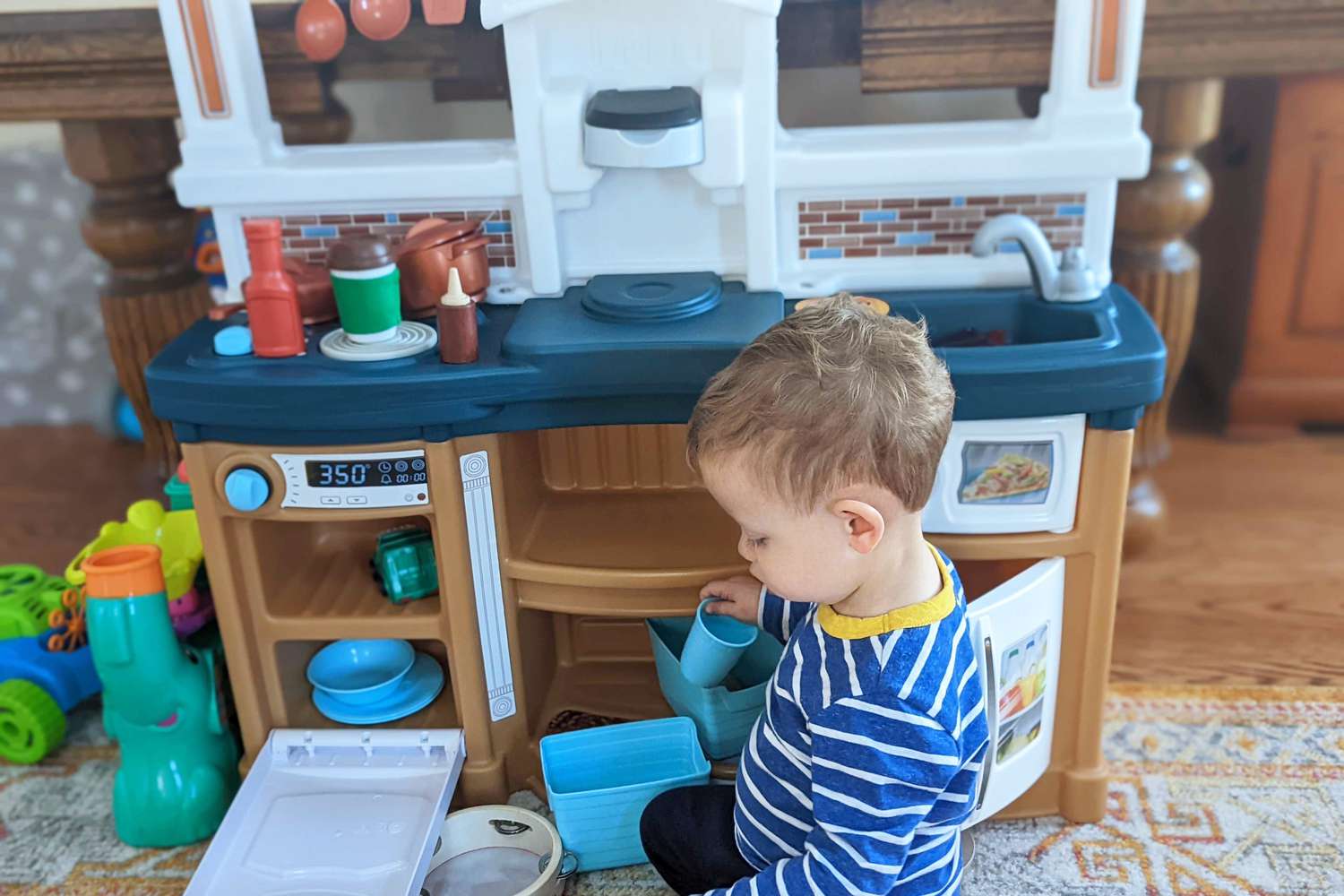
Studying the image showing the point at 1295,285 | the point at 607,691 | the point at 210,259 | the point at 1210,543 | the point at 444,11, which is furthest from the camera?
the point at 1295,285

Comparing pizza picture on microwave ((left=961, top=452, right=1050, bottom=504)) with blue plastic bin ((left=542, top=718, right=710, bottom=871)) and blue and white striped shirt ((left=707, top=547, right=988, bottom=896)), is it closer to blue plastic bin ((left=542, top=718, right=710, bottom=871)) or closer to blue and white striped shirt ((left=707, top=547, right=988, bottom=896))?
blue and white striped shirt ((left=707, top=547, right=988, bottom=896))

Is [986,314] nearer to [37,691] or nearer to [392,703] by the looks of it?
[392,703]

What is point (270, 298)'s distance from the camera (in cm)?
120

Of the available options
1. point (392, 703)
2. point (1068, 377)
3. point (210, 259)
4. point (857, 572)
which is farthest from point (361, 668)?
point (1068, 377)

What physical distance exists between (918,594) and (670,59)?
66 cm

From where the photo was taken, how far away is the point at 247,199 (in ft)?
4.49

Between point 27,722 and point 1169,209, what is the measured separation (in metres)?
1.50

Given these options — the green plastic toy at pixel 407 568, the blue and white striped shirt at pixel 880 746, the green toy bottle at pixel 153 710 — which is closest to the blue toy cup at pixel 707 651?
the blue and white striped shirt at pixel 880 746

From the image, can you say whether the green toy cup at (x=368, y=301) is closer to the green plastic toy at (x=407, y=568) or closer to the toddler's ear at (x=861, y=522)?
the green plastic toy at (x=407, y=568)

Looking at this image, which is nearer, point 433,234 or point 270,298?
point 270,298

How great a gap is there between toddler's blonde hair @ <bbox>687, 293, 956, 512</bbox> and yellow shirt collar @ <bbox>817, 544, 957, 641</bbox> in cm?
8

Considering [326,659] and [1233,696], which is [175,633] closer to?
[326,659]

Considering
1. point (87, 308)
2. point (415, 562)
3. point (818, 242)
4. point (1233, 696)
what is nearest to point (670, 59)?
point (818, 242)

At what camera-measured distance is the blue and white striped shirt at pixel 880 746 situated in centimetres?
91
